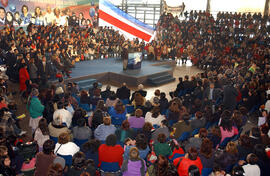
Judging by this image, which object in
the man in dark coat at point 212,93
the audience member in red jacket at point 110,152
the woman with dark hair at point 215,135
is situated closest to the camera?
the audience member in red jacket at point 110,152

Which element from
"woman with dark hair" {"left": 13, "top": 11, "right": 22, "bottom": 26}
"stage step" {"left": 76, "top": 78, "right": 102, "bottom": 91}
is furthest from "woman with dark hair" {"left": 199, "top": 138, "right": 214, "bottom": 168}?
"woman with dark hair" {"left": 13, "top": 11, "right": 22, "bottom": 26}

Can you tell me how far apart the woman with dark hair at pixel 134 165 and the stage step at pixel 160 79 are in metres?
8.84

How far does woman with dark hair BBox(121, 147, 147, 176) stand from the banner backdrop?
1438 centimetres

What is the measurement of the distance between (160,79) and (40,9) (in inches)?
381

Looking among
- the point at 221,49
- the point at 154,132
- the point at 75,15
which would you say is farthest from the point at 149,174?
the point at 75,15

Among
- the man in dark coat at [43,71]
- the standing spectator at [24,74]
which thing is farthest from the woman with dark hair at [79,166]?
the man in dark coat at [43,71]

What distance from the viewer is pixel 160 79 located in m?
13.0

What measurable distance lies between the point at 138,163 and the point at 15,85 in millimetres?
8623

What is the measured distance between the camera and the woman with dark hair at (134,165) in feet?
12.2

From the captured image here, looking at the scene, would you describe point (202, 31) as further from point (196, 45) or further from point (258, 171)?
point (258, 171)

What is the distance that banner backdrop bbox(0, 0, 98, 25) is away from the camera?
1525 cm

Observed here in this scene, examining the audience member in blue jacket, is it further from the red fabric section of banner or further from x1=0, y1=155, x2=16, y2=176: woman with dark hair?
the red fabric section of banner

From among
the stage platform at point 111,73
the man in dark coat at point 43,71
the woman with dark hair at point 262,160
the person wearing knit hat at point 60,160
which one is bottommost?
the woman with dark hair at point 262,160

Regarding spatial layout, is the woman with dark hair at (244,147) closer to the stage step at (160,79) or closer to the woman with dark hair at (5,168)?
the woman with dark hair at (5,168)
